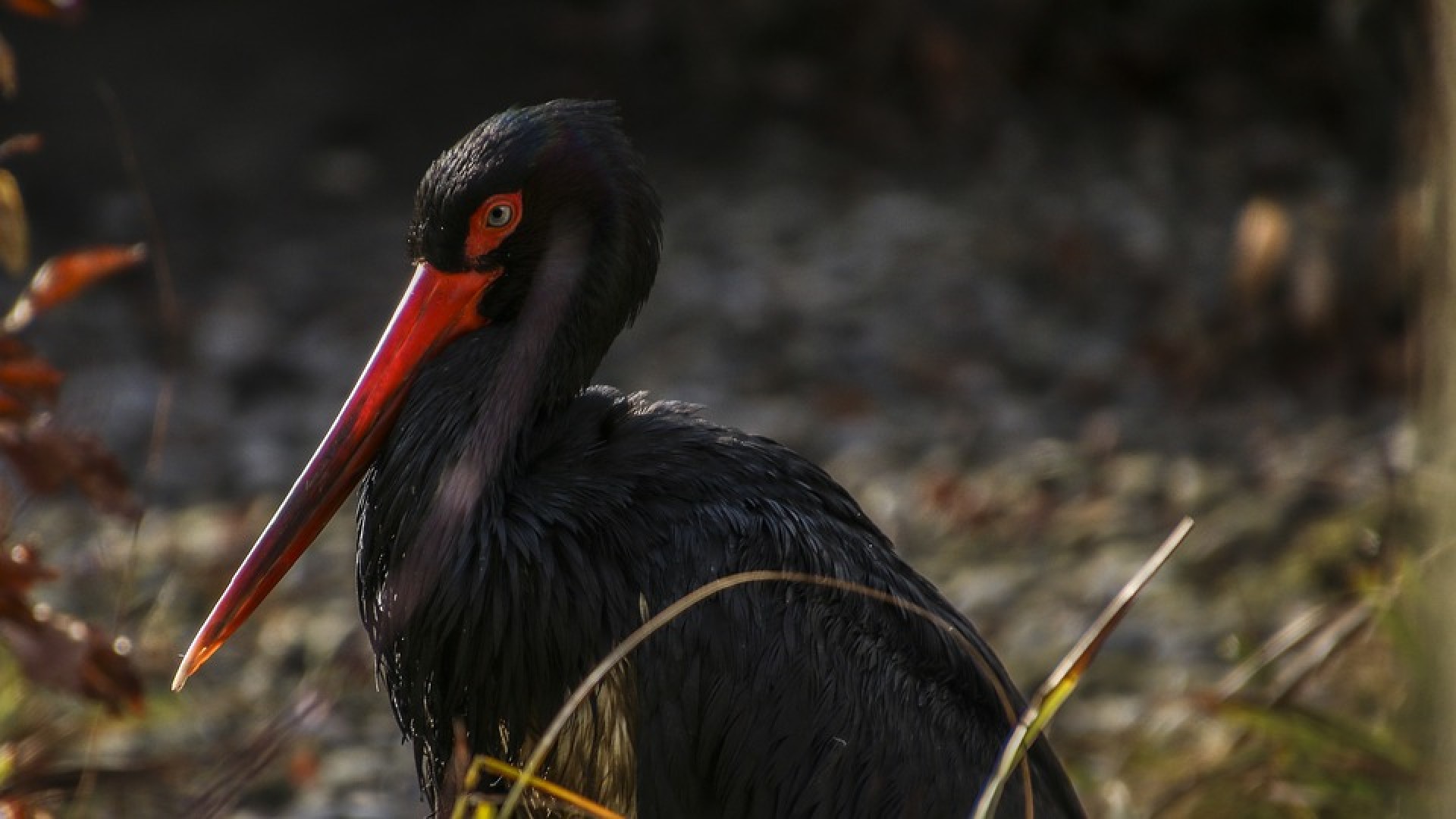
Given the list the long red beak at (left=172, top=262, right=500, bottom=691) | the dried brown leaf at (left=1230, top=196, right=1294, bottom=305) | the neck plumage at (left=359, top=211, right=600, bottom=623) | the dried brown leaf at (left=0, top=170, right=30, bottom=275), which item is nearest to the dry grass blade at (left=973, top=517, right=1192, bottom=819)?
the neck plumage at (left=359, top=211, right=600, bottom=623)

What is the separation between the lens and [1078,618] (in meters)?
6.25

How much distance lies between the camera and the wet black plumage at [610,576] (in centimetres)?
321

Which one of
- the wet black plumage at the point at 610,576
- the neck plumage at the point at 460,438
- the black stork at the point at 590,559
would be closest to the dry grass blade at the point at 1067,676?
the black stork at the point at 590,559

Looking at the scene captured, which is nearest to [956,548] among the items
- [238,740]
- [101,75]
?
[238,740]

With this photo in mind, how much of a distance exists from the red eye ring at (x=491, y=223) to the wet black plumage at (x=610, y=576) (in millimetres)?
14

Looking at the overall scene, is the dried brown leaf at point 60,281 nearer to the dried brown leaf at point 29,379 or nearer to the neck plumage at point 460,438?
the dried brown leaf at point 29,379

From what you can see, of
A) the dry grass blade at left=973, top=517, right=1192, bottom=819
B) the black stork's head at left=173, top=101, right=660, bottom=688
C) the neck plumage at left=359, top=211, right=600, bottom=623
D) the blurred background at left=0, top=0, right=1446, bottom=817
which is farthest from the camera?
the blurred background at left=0, top=0, right=1446, bottom=817

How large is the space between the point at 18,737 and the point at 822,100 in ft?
23.9

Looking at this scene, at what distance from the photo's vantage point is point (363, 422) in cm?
340

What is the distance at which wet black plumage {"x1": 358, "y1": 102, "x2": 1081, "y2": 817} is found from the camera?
3215mm

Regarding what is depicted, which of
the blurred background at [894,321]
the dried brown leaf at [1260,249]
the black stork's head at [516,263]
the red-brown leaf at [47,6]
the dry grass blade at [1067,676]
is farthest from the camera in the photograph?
the dried brown leaf at [1260,249]

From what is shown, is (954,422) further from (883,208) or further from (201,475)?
(201,475)

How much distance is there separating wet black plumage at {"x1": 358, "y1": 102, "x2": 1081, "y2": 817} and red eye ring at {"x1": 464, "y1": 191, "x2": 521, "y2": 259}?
0.05ft

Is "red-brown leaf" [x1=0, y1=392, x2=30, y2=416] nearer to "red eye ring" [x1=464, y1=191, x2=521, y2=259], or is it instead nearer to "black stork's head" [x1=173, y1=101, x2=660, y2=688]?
"black stork's head" [x1=173, y1=101, x2=660, y2=688]
